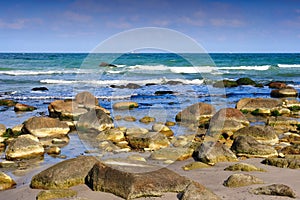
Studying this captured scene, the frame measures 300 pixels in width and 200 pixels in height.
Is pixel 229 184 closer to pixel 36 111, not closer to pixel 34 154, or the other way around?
pixel 34 154

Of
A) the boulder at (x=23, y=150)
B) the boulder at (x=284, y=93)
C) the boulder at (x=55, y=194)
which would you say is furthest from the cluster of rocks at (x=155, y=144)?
the boulder at (x=284, y=93)

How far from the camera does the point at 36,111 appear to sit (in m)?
16.7

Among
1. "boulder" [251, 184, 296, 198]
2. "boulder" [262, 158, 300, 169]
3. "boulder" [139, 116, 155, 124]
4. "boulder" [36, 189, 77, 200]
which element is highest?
"boulder" [251, 184, 296, 198]

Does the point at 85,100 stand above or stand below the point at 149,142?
above

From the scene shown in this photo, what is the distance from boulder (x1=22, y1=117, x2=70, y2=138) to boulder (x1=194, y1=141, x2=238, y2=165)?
470 cm

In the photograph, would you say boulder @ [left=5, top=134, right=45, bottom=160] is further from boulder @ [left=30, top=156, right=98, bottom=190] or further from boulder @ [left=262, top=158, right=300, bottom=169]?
boulder @ [left=262, top=158, right=300, bottom=169]

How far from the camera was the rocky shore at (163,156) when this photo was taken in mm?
6430

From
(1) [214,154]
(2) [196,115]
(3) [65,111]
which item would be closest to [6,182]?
(1) [214,154]

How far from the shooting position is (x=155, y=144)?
33.4ft

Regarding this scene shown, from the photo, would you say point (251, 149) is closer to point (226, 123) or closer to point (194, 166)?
point (194, 166)

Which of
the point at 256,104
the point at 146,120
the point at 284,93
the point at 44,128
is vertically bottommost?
the point at 146,120

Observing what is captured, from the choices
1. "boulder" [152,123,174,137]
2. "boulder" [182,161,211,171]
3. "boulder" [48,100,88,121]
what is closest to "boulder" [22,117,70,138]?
"boulder" [48,100,88,121]

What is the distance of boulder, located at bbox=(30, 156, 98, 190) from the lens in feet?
22.6

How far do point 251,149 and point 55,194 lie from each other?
482 cm
